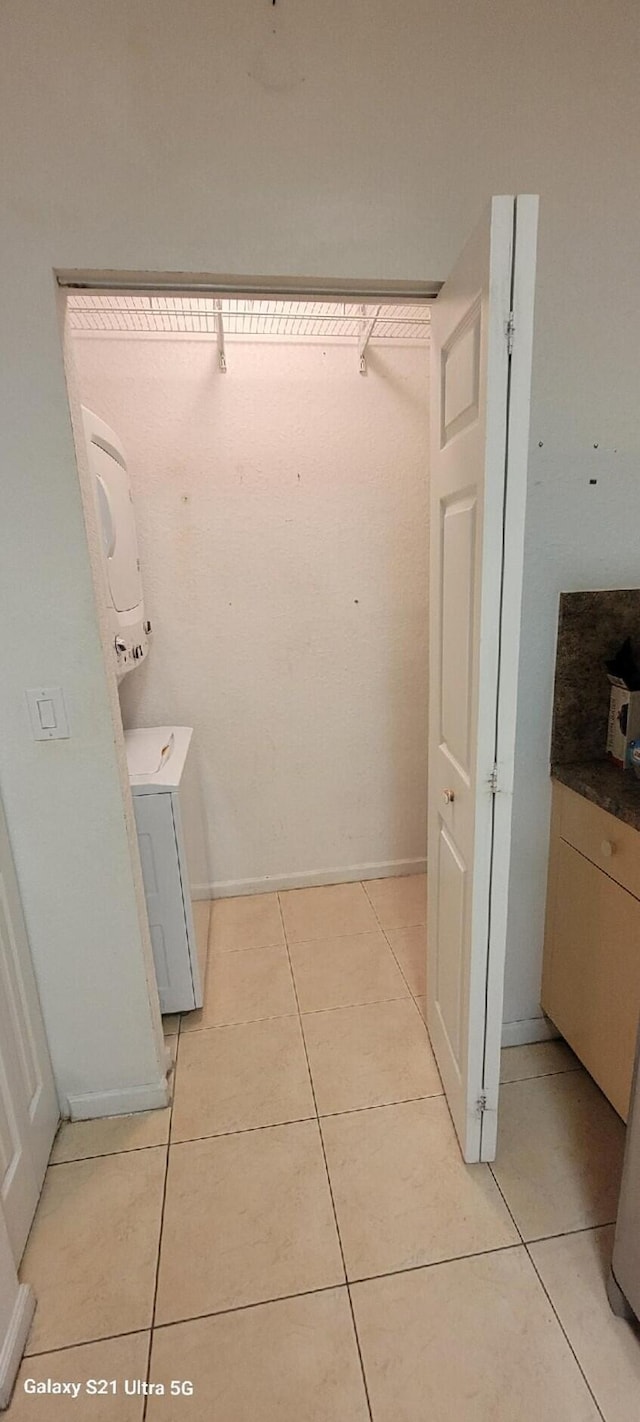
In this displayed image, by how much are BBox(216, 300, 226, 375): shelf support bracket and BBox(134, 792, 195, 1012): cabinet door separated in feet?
4.93

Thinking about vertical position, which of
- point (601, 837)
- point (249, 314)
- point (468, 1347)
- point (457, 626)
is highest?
point (249, 314)

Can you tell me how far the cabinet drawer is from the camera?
1299 mm

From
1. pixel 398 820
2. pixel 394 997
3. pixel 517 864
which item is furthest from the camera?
pixel 398 820

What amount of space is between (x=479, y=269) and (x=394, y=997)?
77.4 inches

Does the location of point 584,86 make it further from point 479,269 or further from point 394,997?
point 394,997

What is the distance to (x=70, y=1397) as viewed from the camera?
3.52 feet

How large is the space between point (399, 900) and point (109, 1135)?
138 centimetres

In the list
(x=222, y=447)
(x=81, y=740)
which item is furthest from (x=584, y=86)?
(x=81, y=740)

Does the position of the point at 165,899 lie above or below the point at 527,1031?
above

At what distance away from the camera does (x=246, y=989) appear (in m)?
2.09

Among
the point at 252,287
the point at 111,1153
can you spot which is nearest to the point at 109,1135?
the point at 111,1153

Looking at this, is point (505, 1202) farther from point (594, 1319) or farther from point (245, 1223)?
point (245, 1223)

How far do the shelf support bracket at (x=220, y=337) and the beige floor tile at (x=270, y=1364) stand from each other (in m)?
2.47

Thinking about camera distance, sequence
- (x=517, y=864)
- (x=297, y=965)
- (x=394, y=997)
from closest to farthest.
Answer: (x=517, y=864)
(x=394, y=997)
(x=297, y=965)
